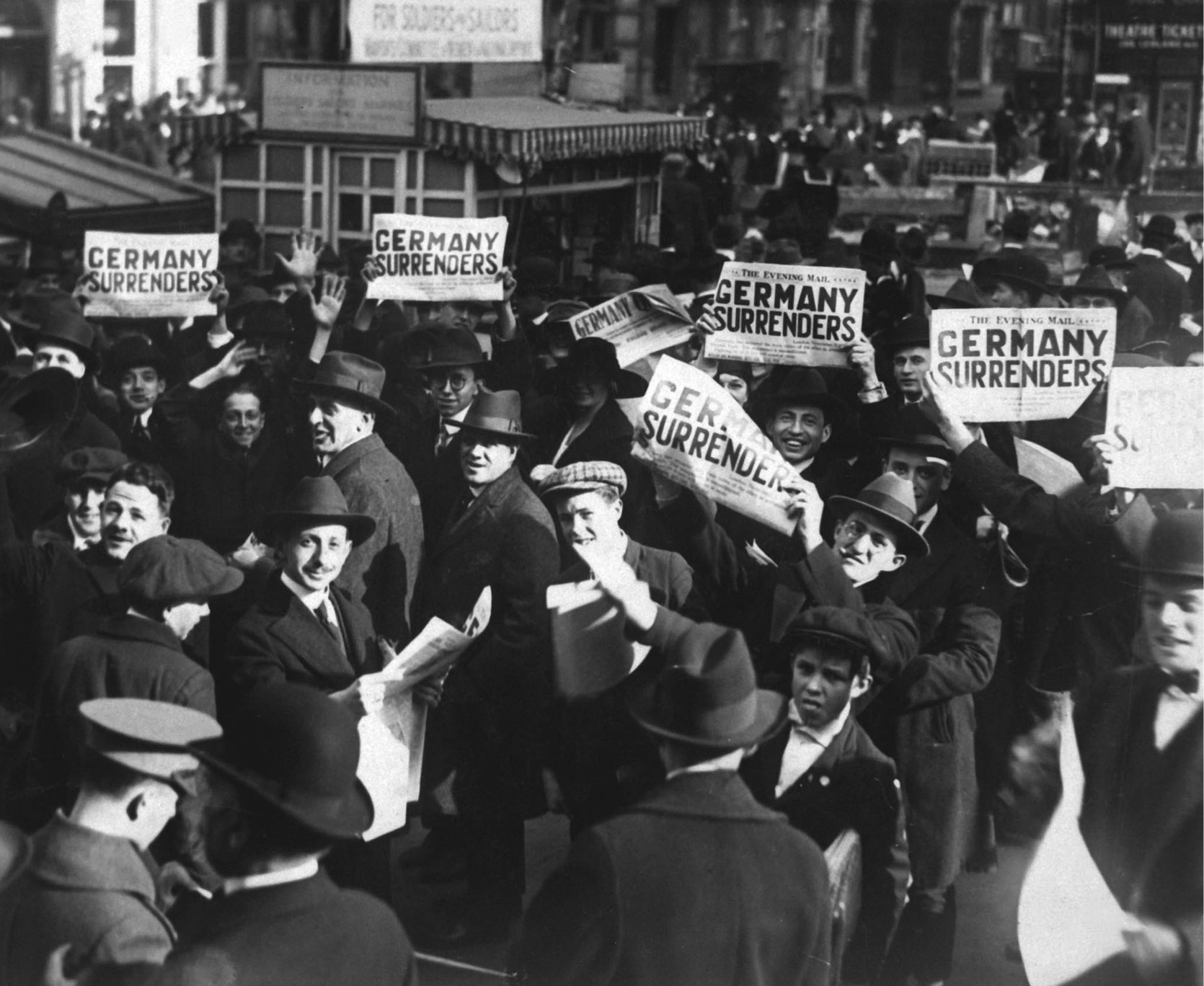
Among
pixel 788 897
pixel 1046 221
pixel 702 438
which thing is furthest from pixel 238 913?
pixel 1046 221

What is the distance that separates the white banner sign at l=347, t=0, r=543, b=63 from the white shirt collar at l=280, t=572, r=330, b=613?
5257mm

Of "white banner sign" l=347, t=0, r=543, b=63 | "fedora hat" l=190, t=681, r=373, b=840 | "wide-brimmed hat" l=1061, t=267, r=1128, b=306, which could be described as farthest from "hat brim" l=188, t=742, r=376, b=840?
"white banner sign" l=347, t=0, r=543, b=63

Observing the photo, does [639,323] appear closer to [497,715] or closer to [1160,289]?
[497,715]

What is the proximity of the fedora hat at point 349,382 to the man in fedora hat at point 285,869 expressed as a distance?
2.90 metres

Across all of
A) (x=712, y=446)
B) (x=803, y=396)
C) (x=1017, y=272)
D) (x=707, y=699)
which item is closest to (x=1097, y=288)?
(x=1017, y=272)

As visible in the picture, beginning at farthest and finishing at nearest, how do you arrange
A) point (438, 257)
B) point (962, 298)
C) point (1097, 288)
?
point (1097, 288) < point (438, 257) < point (962, 298)

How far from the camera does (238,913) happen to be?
3.53 meters

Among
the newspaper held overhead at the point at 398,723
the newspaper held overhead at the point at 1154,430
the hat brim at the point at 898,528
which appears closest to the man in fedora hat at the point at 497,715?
the newspaper held overhead at the point at 398,723

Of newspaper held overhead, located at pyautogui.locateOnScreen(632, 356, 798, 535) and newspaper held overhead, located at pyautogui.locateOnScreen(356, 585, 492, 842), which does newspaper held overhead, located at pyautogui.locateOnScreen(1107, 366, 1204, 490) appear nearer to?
newspaper held overhead, located at pyautogui.locateOnScreen(632, 356, 798, 535)

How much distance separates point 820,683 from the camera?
502 centimetres

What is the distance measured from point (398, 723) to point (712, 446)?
54.4 inches

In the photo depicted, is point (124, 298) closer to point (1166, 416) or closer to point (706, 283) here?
point (706, 283)

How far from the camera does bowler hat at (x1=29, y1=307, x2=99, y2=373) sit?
7.49m

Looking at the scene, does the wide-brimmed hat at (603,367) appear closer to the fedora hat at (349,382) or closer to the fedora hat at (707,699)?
the fedora hat at (349,382)
